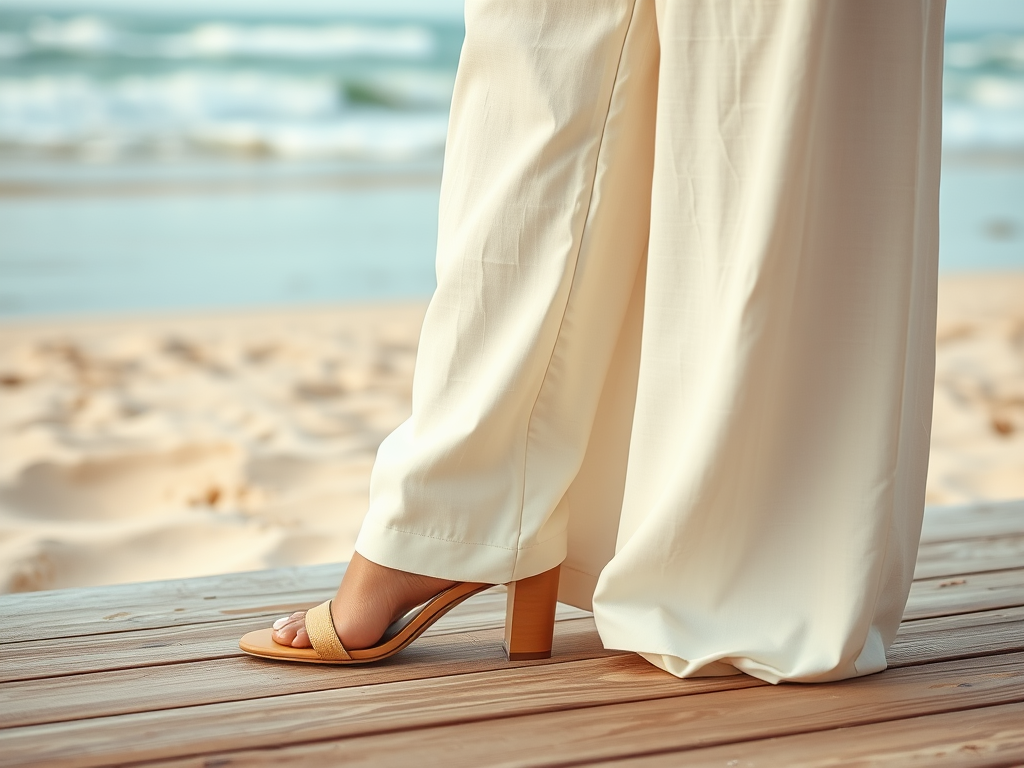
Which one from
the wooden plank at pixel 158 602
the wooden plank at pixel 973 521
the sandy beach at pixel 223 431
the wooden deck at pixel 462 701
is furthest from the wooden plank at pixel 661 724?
the sandy beach at pixel 223 431

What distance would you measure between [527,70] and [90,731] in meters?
0.70

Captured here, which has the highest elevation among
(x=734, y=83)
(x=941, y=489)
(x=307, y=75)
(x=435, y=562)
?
(x=307, y=75)

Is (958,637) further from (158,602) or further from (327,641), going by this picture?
(158,602)

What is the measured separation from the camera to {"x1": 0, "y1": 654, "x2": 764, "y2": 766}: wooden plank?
862 millimetres

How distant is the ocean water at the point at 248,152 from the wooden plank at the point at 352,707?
3250 millimetres

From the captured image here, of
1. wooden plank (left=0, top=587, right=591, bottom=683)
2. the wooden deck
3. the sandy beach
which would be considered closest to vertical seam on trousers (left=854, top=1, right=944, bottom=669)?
the wooden deck

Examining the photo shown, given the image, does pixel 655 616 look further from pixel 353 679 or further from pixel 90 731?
pixel 90 731

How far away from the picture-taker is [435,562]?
1.00 metres

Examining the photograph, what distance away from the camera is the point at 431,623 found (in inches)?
41.0

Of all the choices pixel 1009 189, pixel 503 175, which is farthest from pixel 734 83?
pixel 1009 189

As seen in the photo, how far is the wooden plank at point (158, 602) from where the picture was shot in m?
1.17

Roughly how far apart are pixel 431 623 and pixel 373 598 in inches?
2.5

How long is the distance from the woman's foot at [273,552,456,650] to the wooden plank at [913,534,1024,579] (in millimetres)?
731

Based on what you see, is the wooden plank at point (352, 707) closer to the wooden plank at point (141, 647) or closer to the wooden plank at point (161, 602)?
the wooden plank at point (141, 647)
